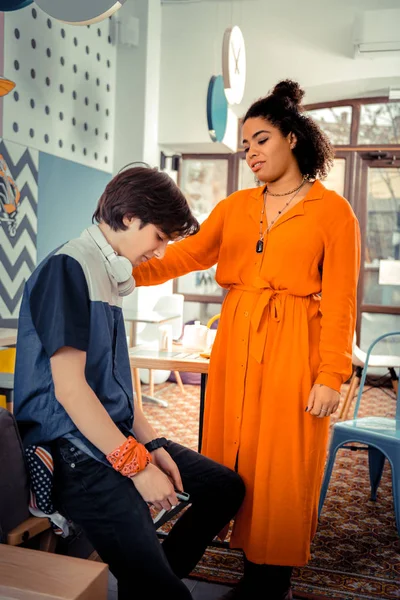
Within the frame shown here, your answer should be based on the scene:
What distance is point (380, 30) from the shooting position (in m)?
5.75

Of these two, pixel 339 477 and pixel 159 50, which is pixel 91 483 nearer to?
pixel 339 477

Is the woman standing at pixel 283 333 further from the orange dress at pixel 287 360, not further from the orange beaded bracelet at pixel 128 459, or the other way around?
the orange beaded bracelet at pixel 128 459

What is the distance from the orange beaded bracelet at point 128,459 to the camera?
48.8 inches

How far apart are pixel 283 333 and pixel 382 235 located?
17.2 feet

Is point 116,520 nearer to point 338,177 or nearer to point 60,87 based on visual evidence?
point 60,87

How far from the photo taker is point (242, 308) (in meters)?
1.90

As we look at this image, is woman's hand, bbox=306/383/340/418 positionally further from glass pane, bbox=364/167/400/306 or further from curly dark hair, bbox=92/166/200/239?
glass pane, bbox=364/167/400/306

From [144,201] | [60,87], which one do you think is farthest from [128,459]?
[60,87]

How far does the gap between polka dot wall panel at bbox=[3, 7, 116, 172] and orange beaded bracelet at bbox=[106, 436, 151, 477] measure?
319 cm

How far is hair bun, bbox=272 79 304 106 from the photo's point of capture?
6.27ft

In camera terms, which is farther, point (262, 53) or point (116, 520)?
point (262, 53)

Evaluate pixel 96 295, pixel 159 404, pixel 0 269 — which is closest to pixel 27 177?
pixel 0 269

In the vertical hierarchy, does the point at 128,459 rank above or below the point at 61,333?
below

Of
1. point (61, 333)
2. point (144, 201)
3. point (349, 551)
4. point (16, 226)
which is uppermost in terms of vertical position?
point (16, 226)
